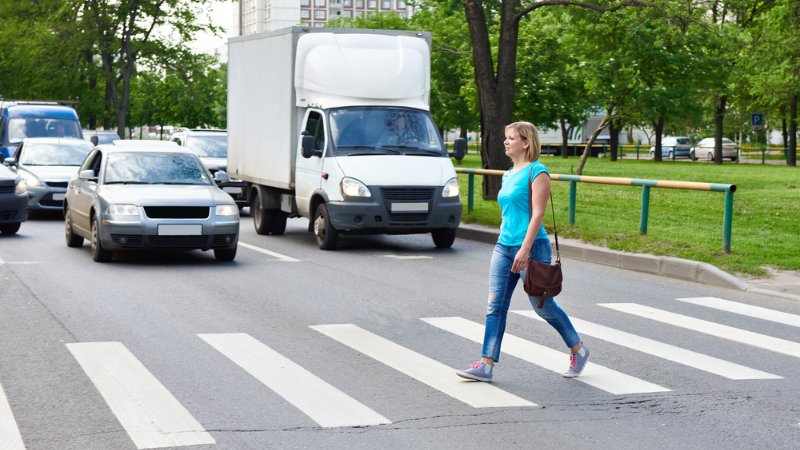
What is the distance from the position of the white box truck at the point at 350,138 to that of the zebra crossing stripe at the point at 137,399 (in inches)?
308

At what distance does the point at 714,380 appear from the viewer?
7.71m

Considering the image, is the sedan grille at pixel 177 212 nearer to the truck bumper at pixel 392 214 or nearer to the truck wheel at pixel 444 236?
the truck bumper at pixel 392 214

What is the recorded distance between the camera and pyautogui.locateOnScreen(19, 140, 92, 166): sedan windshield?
78.0 ft

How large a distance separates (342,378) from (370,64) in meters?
10.4

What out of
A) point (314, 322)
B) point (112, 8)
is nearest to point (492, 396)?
point (314, 322)

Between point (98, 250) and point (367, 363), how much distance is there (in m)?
7.16

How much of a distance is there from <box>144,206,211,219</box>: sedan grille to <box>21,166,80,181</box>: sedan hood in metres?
8.92

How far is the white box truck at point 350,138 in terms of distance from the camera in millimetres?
16188

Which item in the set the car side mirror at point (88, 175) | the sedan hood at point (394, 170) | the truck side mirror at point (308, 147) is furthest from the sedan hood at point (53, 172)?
the sedan hood at point (394, 170)

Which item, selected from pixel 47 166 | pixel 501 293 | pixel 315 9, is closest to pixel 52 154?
pixel 47 166

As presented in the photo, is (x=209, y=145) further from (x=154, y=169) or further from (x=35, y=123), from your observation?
(x=154, y=169)

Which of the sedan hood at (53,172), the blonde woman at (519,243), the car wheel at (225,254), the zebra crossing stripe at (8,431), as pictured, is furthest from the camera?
the sedan hood at (53,172)

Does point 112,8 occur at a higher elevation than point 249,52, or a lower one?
higher

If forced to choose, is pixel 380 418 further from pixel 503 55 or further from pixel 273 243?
pixel 503 55
